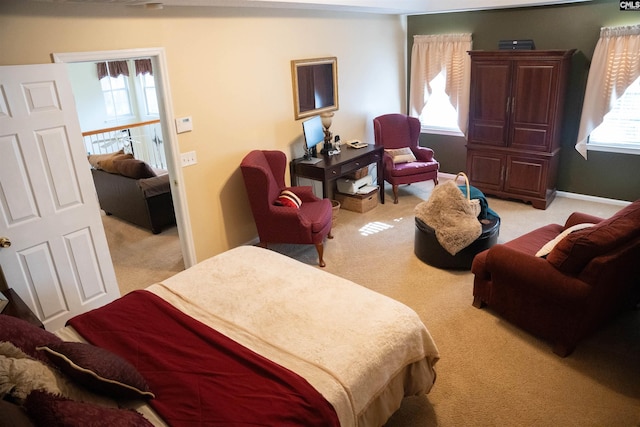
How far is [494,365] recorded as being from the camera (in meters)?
2.96

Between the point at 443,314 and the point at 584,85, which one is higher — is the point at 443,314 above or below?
below

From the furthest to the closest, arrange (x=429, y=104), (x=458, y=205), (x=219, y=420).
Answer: (x=429, y=104), (x=458, y=205), (x=219, y=420)

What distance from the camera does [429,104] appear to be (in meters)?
6.70

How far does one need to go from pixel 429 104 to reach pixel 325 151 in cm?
226

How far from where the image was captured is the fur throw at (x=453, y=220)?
393 centimetres

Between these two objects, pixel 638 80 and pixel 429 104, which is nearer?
pixel 638 80

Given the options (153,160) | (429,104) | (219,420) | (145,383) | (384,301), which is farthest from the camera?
(153,160)

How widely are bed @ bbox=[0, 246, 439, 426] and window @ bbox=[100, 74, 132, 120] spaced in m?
7.33

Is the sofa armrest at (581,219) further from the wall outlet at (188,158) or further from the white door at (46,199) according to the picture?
the white door at (46,199)

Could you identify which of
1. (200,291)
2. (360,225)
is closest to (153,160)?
(360,225)

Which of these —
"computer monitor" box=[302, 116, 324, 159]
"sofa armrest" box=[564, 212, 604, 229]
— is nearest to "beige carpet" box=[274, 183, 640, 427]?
"sofa armrest" box=[564, 212, 604, 229]

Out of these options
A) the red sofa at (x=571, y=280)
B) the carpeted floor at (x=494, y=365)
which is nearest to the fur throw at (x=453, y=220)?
the carpeted floor at (x=494, y=365)

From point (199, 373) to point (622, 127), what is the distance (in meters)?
5.45

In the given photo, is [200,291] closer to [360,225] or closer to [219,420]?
[219,420]
